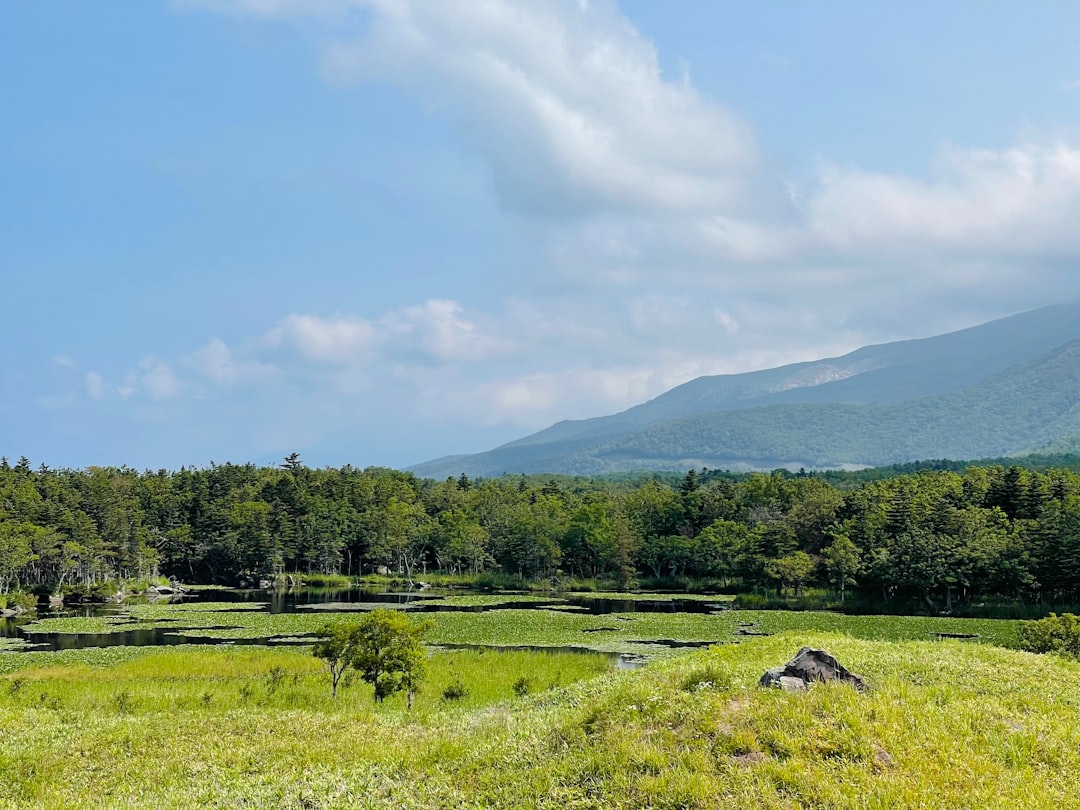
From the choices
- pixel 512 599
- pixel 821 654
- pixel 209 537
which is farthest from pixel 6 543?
pixel 821 654

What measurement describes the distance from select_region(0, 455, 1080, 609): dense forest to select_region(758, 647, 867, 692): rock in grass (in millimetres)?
61160

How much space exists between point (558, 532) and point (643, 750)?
379ft

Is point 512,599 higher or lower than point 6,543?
lower

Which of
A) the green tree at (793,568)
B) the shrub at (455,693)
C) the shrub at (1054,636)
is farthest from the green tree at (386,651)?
the green tree at (793,568)

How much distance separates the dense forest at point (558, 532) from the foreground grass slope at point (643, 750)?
56.7 metres

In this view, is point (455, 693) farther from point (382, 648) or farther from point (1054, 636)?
point (1054, 636)

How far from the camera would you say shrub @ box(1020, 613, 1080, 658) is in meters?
32.5

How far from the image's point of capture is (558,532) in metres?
129

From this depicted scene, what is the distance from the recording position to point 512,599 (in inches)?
3794

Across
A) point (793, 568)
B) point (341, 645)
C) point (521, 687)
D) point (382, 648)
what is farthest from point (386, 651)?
point (793, 568)

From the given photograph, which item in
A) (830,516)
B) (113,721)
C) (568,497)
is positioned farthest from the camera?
(568,497)

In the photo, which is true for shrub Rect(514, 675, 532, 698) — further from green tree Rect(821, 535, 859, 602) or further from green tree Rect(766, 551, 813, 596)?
green tree Rect(766, 551, 813, 596)

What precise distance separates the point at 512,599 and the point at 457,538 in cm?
3827

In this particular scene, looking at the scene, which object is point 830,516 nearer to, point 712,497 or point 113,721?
point 712,497
